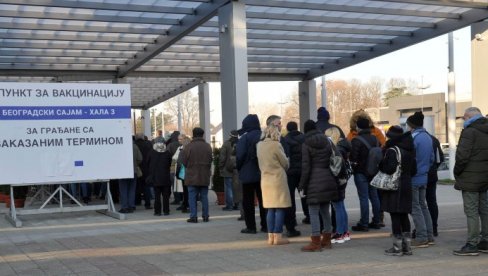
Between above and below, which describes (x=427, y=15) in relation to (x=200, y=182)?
above

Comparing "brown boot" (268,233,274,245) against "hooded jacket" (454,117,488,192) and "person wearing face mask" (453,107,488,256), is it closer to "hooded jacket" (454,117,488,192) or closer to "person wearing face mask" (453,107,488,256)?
"person wearing face mask" (453,107,488,256)

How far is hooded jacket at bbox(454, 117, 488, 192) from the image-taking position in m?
6.55

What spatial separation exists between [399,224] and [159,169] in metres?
5.88

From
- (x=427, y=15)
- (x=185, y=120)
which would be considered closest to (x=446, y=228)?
(x=427, y=15)

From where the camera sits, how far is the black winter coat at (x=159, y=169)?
36.8 feet

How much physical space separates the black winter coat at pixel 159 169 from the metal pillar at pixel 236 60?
91.8 inches

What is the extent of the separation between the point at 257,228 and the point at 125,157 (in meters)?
3.64

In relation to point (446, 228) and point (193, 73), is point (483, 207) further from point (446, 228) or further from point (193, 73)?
point (193, 73)

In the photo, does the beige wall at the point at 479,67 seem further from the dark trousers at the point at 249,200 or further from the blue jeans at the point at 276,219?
the blue jeans at the point at 276,219

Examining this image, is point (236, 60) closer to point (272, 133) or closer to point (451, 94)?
point (272, 133)

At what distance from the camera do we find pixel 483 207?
6.79 m

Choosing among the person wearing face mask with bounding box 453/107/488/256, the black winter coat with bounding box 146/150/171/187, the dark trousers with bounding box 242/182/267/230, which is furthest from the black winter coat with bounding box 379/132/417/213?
the black winter coat with bounding box 146/150/171/187

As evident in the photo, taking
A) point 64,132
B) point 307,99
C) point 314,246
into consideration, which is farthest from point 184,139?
point 307,99

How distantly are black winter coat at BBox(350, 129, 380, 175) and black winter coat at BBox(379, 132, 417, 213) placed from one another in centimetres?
157
